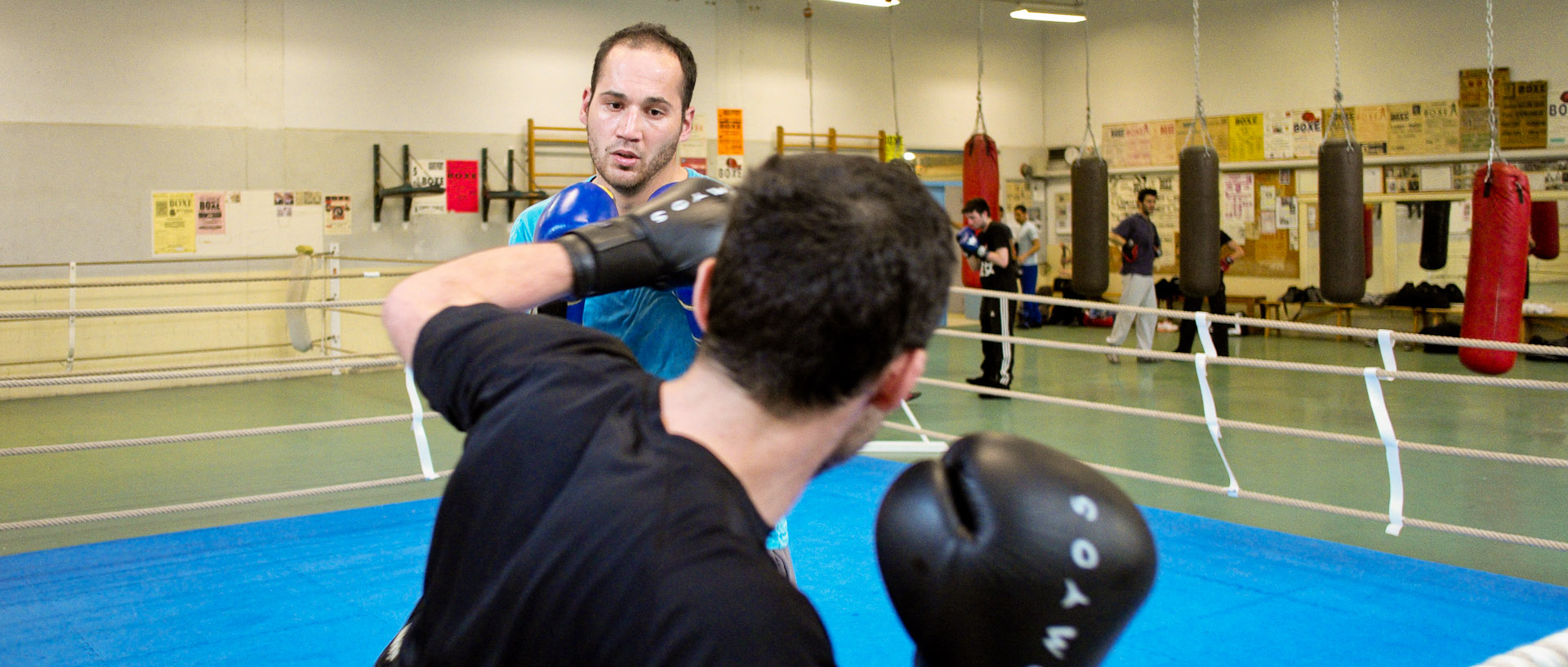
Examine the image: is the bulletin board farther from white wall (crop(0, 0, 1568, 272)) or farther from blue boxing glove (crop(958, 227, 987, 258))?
blue boxing glove (crop(958, 227, 987, 258))

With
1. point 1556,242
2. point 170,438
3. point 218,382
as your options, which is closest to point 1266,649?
point 170,438

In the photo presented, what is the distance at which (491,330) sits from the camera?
84 cm

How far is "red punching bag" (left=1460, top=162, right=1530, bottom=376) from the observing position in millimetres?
4391

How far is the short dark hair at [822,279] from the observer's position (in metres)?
0.69

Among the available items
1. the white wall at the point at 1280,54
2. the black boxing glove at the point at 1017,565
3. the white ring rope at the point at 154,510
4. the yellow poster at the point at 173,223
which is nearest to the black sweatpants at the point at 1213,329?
the white wall at the point at 1280,54

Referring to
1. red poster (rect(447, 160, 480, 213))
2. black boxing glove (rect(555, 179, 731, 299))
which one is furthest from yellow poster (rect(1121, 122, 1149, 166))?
black boxing glove (rect(555, 179, 731, 299))

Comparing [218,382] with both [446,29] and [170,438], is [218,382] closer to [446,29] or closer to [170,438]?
[446,29]

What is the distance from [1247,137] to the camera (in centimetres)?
1047

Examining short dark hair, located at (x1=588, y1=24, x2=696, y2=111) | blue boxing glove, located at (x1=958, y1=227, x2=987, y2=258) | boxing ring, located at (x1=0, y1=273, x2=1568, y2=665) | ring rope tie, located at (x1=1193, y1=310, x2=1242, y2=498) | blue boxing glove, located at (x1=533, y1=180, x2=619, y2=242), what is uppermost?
blue boxing glove, located at (x1=958, y1=227, x2=987, y2=258)

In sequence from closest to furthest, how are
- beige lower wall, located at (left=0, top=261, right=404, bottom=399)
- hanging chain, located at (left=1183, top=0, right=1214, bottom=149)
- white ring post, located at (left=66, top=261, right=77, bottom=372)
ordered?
hanging chain, located at (left=1183, top=0, right=1214, bottom=149), white ring post, located at (left=66, top=261, right=77, bottom=372), beige lower wall, located at (left=0, top=261, right=404, bottom=399)

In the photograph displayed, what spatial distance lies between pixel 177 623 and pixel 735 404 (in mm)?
2661

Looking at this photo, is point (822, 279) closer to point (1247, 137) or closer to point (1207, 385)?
point (1207, 385)

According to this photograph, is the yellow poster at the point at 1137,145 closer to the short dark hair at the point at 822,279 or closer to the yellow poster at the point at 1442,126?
the yellow poster at the point at 1442,126

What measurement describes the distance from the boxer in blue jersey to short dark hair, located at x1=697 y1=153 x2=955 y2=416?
832mm
